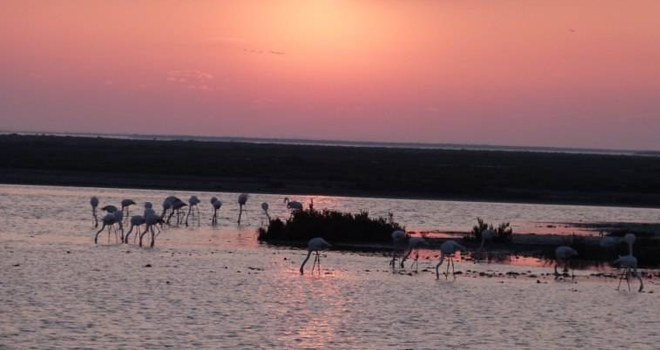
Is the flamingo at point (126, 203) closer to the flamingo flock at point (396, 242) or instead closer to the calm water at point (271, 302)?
the flamingo flock at point (396, 242)

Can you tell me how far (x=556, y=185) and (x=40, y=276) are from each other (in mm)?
36911

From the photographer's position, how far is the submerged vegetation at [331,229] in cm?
2708

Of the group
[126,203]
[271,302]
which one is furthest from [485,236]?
[126,203]

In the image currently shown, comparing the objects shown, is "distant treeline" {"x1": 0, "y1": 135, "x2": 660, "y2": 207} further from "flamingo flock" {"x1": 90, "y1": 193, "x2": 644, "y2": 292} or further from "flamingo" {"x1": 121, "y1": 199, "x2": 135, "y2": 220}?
"flamingo flock" {"x1": 90, "y1": 193, "x2": 644, "y2": 292}

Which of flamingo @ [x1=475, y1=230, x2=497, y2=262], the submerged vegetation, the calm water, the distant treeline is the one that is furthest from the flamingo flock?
the distant treeline

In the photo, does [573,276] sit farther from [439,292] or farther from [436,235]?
[436,235]

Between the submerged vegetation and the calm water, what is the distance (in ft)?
4.00

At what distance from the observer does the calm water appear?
1418 cm

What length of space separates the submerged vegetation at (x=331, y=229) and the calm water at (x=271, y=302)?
122 centimetres

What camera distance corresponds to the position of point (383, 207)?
123 feet

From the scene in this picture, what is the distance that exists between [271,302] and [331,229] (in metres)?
10.1

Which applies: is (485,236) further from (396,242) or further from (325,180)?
(325,180)

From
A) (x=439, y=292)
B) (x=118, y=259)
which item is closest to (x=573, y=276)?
(x=439, y=292)

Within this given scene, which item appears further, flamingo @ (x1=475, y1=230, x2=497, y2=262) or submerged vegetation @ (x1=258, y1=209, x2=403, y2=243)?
submerged vegetation @ (x1=258, y1=209, x2=403, y2=243)
